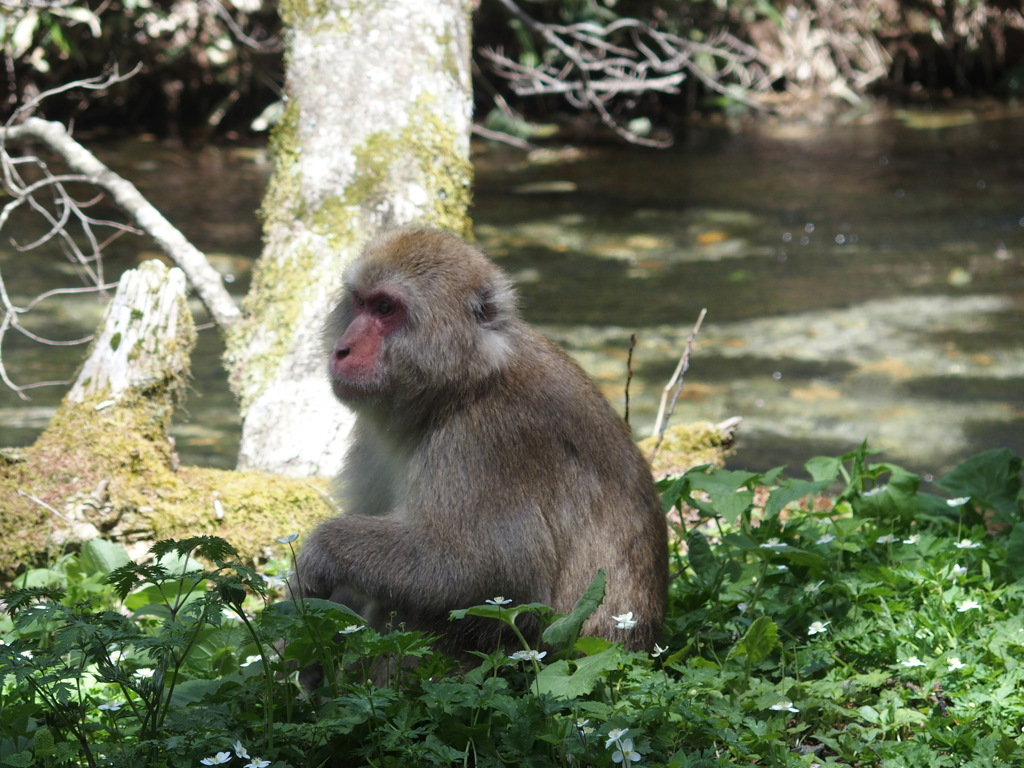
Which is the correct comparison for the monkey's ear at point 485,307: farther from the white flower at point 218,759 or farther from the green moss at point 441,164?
the green moss at point 441,164

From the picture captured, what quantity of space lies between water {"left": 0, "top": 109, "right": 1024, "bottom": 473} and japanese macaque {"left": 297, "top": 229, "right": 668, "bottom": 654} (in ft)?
10.3

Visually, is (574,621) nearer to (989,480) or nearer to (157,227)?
(989,480)

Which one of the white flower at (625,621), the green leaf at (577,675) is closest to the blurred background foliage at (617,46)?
the white flower at (625,621)

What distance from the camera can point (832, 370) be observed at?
823 cm

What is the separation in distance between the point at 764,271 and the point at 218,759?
28.6ft

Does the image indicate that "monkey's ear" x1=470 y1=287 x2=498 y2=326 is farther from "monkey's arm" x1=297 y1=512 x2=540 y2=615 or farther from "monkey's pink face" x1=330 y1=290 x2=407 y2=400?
"monkey's arm" x1=297 y1=512 x2=540 y2=615

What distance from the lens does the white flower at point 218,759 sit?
2.37 metres

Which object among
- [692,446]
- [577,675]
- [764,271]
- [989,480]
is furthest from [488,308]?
[764,271]

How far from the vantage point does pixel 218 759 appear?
238 cm

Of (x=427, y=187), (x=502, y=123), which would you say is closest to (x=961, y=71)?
(x=502, y=123)

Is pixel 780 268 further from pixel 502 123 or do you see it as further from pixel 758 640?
pixel 758 640

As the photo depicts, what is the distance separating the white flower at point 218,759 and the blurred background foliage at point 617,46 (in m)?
10.3

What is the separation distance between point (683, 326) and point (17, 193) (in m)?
5.30

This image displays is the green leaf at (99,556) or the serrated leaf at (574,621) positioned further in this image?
the green leaf at (99,556)
